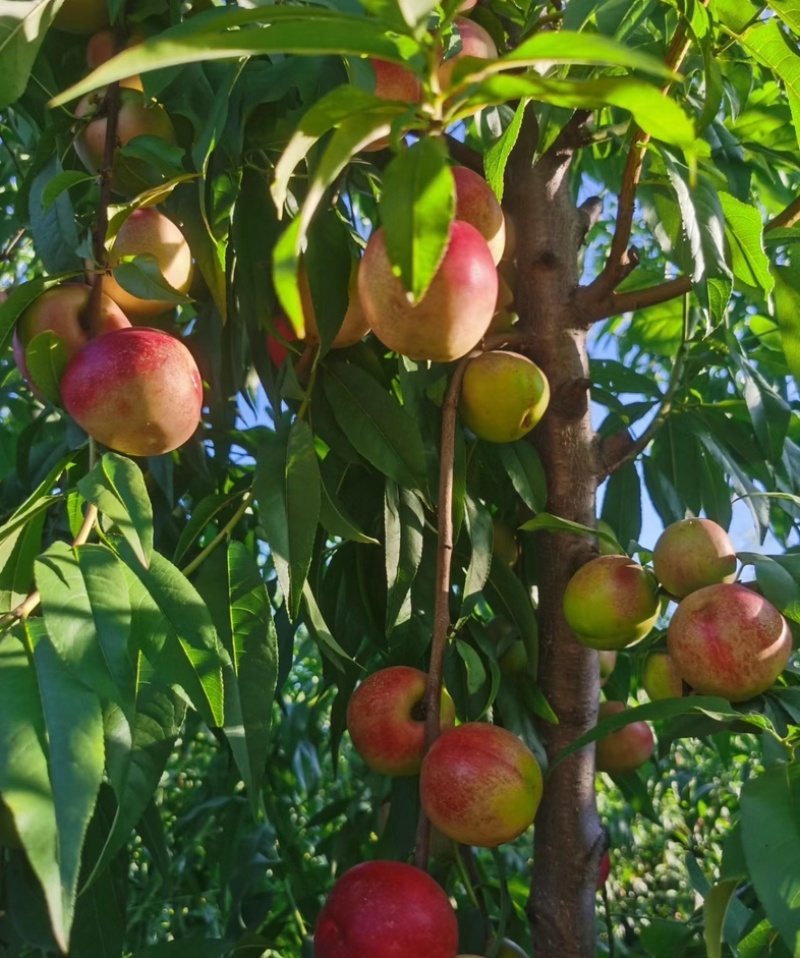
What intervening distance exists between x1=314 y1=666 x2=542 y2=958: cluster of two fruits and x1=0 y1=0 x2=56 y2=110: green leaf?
1.68ft

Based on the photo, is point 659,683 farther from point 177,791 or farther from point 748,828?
point 177,791

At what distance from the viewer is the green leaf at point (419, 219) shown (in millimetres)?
479

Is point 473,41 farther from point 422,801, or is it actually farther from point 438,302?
point 422,801

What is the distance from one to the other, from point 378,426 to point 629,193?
29cm

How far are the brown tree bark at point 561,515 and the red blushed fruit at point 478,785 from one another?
0.19 meters

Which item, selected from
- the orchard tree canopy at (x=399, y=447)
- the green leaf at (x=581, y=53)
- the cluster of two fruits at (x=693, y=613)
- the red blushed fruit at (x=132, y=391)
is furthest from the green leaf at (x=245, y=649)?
the green leaf at (x=581, y=53)

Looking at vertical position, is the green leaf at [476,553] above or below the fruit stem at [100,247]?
below

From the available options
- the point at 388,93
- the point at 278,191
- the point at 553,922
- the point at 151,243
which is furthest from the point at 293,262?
the point at 553,922

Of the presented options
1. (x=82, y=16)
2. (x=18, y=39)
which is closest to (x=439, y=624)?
(x=18, y=39)

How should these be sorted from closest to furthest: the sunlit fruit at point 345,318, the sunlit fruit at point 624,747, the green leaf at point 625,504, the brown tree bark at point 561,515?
the sunlit fruit at point 345,318 → the brown tree bark at point 561,515 → the sunlit fruit at point 624,747 → the green leaf at point 625,504

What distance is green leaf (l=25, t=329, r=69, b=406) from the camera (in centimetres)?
76

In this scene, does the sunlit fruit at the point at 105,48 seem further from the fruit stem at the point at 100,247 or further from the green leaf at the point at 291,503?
the green leaf at the point at 291,503

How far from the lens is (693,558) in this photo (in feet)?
2.95

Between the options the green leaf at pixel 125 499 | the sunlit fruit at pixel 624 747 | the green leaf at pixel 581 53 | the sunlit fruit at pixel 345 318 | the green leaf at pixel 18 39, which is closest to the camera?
the green leaf at pixel 581 53
